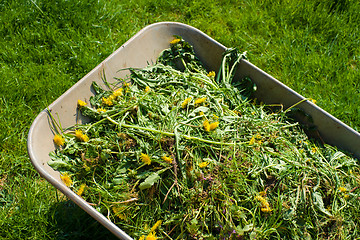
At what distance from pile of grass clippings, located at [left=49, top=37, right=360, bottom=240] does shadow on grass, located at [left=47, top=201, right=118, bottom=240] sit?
442 millimetres

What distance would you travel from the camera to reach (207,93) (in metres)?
2.21

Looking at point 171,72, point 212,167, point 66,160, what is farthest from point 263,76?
point 66,160

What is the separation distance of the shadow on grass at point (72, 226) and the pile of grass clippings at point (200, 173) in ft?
1.45

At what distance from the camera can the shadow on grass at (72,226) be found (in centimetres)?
214

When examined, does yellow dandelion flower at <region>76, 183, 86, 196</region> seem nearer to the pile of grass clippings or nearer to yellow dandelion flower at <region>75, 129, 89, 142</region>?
the pile of grass clippings

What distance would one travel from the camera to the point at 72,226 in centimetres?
218

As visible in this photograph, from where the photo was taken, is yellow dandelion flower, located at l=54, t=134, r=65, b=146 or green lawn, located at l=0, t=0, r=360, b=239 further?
green lawn, located at l=0, t=0, r=360, b=239

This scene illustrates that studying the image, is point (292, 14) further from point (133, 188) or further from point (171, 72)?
point (133, 188)

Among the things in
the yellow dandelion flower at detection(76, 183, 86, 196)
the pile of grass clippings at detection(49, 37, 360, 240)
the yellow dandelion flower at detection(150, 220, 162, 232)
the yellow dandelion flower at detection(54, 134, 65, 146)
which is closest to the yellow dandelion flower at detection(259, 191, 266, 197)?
the pile of grass clippings at detection(49, 37, 360, 240)

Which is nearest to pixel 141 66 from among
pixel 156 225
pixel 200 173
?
pixel 200 173

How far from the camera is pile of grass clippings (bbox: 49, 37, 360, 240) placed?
175 cm

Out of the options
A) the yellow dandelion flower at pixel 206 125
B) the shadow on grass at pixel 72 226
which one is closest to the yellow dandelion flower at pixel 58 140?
the shadow on grass at pixel 72 226

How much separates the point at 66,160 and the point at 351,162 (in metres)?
1.72

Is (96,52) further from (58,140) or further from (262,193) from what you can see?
(262,193)
